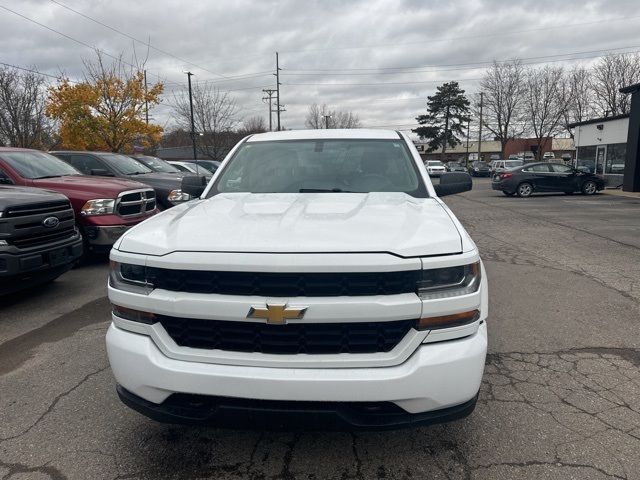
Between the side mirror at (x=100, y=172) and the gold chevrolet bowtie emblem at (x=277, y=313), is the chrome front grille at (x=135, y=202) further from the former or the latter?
the gold chevrolet bowtie emblem at (x=277, y=313)

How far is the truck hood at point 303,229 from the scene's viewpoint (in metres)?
2.12

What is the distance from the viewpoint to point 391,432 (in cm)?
270

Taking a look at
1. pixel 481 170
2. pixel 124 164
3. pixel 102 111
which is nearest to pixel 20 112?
pixel 102 111

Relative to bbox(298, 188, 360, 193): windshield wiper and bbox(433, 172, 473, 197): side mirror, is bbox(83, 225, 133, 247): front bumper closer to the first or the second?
bbox(298, 188, 360, 193): windshield wiper

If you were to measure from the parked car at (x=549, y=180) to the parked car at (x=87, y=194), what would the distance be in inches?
731

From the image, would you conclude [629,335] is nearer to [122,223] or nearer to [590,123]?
[122,223]

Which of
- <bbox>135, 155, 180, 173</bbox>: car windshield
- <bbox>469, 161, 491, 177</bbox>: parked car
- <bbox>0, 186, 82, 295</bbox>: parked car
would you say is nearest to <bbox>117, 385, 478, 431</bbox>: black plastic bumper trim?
<bbox>0, 186, 82, 295</bbox>: parked car

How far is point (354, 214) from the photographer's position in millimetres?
2607

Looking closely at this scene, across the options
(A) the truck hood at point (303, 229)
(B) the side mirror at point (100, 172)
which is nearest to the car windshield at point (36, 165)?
(B) the side mirror at point (100, 172)

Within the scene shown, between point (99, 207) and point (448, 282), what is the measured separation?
6.27 m

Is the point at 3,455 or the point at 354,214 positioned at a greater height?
the point at 354,214

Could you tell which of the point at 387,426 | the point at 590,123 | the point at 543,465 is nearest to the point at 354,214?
the point at 387,426

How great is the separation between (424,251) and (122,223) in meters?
6.08

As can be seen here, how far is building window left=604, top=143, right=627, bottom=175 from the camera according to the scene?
2392cm
